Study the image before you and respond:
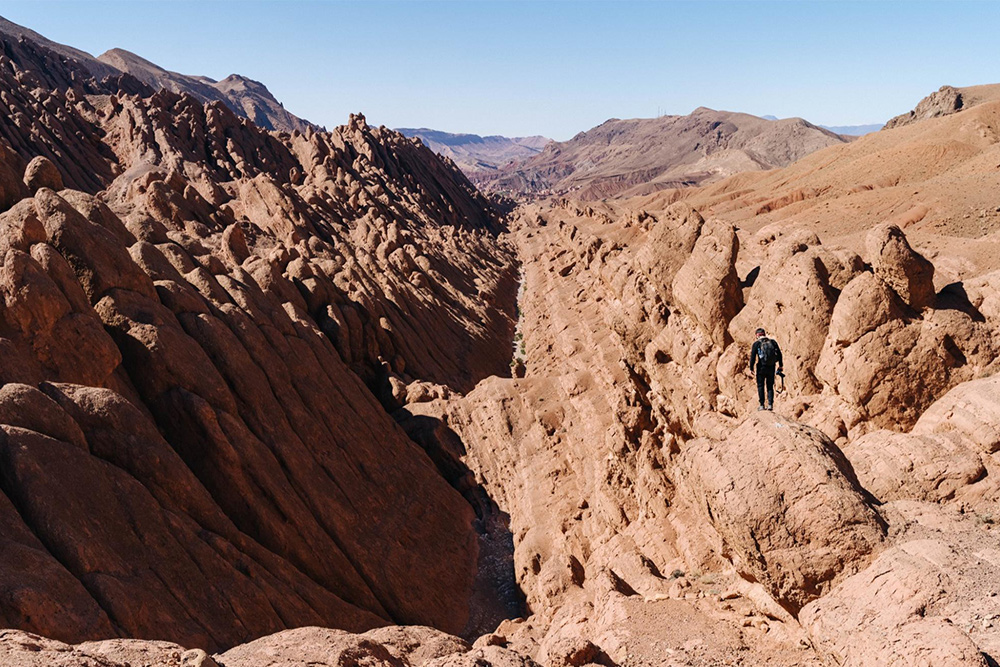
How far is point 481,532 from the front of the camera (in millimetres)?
26547

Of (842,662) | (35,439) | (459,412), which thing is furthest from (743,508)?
(459,412)

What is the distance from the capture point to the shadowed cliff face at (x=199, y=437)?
1260 cm

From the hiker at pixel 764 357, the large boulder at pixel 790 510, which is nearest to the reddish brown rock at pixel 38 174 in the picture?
the hiker at pixel 764 357

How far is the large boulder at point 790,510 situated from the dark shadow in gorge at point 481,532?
12269 mm

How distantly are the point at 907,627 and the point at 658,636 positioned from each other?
4323mm

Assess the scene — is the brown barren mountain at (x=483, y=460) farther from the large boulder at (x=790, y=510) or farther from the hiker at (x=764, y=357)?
the hiker at (x=764, y=357)

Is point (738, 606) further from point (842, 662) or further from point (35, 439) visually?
point (35, 439)

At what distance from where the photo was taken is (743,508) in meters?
11.2

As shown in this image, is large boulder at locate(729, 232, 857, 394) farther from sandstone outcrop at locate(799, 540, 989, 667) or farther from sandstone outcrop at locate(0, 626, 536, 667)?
sandstone outcrop at locate(0, 626, 536, 667)

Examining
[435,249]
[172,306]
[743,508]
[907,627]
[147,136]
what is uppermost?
[147,136]

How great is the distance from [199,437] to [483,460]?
560 inches

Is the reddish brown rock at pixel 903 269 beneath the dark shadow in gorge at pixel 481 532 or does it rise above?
above

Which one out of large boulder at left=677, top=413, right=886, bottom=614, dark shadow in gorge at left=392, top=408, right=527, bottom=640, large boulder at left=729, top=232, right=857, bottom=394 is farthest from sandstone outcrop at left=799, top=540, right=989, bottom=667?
dark shadow in gorge at left=392, top=408, right=527, bottom=640

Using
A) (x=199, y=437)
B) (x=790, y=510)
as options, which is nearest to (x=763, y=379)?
(x=790, y=510)
